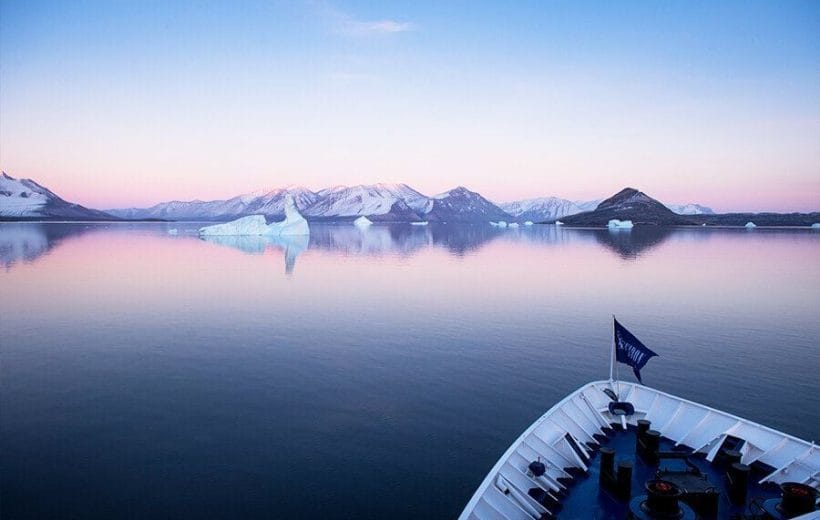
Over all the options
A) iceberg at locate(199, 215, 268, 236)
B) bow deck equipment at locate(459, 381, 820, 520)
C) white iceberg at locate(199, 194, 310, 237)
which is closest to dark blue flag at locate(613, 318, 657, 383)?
bow deck equipment at locate(459, 381, 820, 520)

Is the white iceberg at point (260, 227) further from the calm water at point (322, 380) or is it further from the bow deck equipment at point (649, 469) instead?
the bow deck equipment at point (649, 469)

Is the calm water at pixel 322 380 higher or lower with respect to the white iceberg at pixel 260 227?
lower

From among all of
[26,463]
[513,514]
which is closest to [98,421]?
[26,463]

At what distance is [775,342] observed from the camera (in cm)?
3481

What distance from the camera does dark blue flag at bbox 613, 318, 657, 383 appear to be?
772 inches

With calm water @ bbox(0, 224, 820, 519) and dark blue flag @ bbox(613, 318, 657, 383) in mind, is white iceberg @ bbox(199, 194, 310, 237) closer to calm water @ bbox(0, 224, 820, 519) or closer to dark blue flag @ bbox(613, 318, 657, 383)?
calm water @ bbox(0, 224, 820, 519)

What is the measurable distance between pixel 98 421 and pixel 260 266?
64131 millimetres

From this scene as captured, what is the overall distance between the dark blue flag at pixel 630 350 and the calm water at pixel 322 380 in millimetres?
4986

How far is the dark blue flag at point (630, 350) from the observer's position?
19.6 meters

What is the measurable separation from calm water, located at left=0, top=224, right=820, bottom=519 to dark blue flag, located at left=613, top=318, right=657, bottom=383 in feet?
16.4

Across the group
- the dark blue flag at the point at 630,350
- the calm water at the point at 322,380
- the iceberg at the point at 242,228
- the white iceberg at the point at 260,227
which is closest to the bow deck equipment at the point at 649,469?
the dark blue flag at the point at 630,350

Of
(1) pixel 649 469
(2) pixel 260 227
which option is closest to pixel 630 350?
(1) pixel 649 469

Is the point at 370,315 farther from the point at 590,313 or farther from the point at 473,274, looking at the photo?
the point at 473,274

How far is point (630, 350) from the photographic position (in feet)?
66.4
